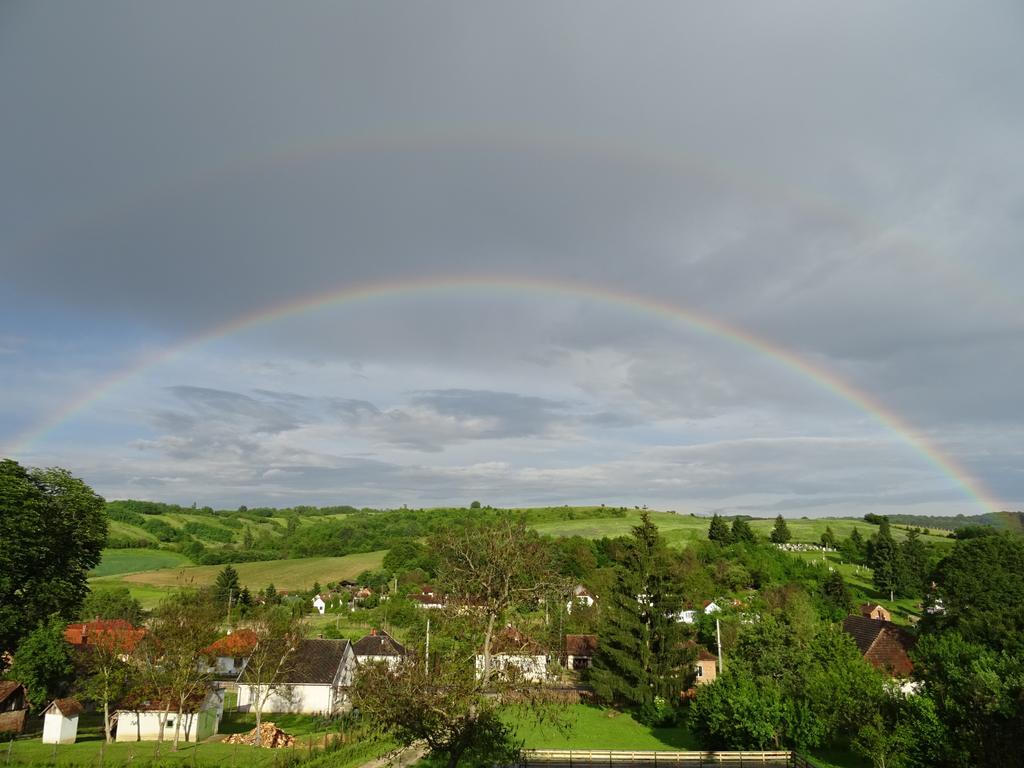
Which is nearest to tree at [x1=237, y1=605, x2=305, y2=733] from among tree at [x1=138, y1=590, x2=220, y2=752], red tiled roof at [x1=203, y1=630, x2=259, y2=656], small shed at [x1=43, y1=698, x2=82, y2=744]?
tree at [x1=138, y1=590, x2=220, y2=752]

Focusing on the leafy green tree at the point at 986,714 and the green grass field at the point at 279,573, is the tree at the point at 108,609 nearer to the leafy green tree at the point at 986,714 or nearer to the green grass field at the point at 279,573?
the green grass field at the point at 279,573

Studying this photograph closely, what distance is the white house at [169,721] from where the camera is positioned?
36.7m

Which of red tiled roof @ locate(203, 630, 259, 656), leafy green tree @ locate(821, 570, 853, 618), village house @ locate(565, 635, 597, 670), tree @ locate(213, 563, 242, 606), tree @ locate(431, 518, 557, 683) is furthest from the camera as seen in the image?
tree @ locate(213, 563, 242, 606)

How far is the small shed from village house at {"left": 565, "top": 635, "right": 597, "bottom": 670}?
46258 mm

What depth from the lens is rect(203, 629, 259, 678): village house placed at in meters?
50.4

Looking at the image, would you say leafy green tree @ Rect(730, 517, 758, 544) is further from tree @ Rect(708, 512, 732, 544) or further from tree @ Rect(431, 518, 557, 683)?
tree @ Rect(431, 518, 557, 683)

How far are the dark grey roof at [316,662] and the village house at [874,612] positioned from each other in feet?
209

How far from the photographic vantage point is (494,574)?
18719mm

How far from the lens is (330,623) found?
287 feet

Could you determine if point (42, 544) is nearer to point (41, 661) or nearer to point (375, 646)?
point (41, 661)

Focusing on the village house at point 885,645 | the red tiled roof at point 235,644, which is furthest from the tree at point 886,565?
the red tiled roof at point 235,644

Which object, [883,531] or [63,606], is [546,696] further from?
[883,531]

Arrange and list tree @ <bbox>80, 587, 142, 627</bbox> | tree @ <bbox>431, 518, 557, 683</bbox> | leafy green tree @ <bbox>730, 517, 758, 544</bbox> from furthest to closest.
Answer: leafy green tree @ <bbox>730, 517, 758, 544</bbox>, tree @ <bbox>80, 587, 142, 627</bbox>, tree @ <bbox>431, 518, 557, 683</bbox>

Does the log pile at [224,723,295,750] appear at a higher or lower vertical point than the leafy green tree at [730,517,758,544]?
lower
